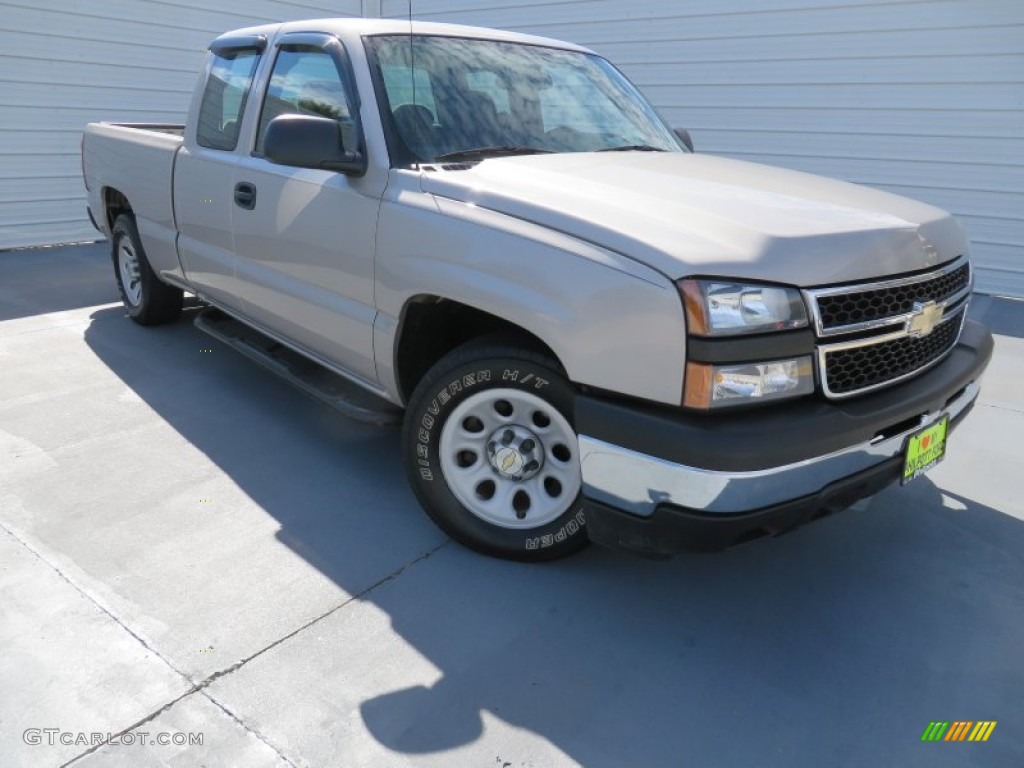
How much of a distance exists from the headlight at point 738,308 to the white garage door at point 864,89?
6.31 meters

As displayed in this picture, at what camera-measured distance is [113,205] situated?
5512 mm

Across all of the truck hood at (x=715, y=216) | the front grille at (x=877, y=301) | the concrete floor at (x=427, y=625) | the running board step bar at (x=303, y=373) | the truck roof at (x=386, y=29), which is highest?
the truck roof at (x=386, y=29)

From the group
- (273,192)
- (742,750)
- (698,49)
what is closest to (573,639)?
(742,750)

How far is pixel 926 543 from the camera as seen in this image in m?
3.22

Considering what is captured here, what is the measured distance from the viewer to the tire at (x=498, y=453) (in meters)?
2.70

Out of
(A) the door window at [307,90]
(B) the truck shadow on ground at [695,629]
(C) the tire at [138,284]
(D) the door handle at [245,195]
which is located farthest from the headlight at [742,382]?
(C) the tire at [138,284]

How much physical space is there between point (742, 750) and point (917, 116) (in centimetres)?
700

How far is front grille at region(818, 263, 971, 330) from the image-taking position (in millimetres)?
2303

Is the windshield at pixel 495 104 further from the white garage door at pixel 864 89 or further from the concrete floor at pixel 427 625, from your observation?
the white garage door at pixel 864 89

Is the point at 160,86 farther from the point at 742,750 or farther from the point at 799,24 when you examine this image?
the point at 742,750

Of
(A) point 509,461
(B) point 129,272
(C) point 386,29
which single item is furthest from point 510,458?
(B) point 129,272

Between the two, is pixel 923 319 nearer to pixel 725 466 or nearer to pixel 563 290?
pixel 725 466

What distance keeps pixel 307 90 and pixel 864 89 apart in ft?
19.8

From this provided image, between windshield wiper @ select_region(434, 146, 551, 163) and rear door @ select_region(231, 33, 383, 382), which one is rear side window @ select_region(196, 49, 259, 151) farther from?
windshield wiper @ select_region(434, 146, 551, 163)
